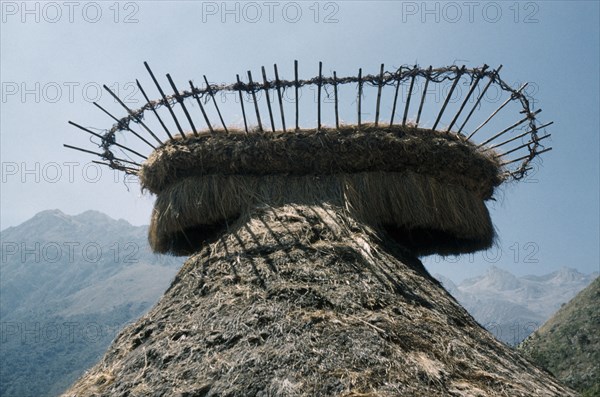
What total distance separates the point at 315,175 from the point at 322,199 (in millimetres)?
392

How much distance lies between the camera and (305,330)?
4.33 meters

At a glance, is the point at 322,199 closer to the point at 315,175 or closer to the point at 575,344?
the point at 315,175

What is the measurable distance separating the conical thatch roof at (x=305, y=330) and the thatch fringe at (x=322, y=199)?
30 cm

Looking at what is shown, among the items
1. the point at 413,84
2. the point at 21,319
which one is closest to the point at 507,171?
the point at 413,84

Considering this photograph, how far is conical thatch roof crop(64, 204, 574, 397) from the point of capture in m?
3.86

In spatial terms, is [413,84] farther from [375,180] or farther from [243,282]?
[243,282]

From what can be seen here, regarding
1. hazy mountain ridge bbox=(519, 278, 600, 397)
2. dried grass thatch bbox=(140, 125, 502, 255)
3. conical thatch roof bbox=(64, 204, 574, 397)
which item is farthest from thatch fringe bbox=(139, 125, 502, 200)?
hazy mountain ridge bbox=(519, 278, 600, 397)

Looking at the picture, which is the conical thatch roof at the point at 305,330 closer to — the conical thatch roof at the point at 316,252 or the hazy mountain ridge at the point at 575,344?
the conical thatch roof at the point at 316,252

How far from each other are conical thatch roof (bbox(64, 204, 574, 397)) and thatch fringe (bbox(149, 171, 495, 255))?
0.99ft

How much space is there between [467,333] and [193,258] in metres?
2.90

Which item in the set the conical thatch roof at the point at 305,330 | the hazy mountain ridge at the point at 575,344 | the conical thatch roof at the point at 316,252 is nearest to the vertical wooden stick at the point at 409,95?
the conical thatch roof at the point at 316,252

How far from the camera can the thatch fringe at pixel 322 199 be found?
6.41 meters

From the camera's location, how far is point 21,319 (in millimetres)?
183125

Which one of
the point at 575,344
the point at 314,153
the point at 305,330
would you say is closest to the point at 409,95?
the point at 314,153
